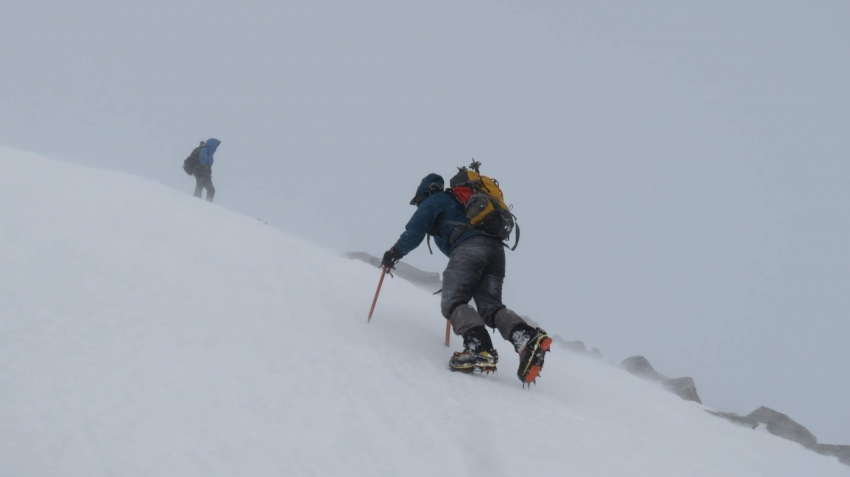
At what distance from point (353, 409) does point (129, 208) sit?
4.94 meters

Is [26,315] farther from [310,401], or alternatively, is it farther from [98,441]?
[310,401]

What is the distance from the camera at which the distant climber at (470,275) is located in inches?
203

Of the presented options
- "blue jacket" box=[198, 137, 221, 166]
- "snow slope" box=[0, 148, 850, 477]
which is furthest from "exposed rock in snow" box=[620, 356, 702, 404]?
"blue jacket" box=[198, 137, 221, 166]

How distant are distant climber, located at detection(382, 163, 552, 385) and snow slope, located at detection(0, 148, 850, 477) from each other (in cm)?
30

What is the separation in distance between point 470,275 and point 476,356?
953 millimetres

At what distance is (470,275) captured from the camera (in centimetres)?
580

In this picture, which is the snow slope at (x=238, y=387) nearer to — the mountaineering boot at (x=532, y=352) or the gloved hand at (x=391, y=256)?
the mountaineering boot at (x=532, y=352)

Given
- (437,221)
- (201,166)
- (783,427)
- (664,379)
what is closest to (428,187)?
(437,221)

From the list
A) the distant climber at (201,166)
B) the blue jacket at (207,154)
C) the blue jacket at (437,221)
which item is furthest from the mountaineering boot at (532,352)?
the blue jacket at (207,154)

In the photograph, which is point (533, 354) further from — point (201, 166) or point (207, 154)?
point (207, 154)

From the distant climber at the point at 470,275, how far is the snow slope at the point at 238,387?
0.98 ft

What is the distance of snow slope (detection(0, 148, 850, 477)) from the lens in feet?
8.38

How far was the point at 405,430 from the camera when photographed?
11.1ft

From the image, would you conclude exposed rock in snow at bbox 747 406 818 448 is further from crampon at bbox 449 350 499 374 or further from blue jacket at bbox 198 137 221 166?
blue jacket at bbox 198 137 221 166
